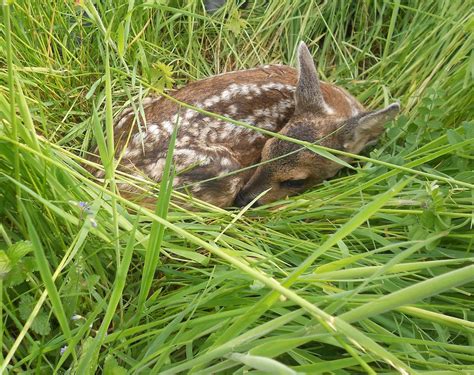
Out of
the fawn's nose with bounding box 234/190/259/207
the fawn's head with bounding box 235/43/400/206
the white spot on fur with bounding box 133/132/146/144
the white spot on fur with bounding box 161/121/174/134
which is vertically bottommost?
the fawn's nose with bounding box 234/190/259/207

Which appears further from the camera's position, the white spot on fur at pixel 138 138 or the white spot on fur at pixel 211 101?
the white spot on fur at pixel 211 101

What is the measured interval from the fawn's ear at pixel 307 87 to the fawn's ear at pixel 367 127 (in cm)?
24

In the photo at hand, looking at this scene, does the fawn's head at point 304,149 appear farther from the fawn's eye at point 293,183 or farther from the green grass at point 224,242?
the green grass at point 224,242

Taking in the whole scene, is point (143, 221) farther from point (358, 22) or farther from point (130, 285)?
point (358, 22)

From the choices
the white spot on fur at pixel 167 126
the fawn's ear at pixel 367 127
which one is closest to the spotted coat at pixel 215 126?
the white spot on fur at pixel 167 126

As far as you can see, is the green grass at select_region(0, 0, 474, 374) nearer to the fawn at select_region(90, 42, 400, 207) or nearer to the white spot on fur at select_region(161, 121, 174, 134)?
the fawn at select_region(90, 42, 400, 207)

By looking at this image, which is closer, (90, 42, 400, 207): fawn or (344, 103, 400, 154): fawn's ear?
(344, 103, 400, 154): fawn's ear

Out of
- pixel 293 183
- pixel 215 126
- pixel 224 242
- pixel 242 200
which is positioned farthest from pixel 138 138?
pixel 224 242

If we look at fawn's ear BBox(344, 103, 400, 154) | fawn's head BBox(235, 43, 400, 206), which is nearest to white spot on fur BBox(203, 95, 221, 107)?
fawn's head BBox(235, 43, 400, 206)

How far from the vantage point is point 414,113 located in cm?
285

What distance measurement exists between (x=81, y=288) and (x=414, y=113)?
1811mm

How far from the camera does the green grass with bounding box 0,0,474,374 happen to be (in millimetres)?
1449

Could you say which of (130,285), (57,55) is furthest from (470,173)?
(57,55)

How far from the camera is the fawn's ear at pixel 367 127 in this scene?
8.93 feet
